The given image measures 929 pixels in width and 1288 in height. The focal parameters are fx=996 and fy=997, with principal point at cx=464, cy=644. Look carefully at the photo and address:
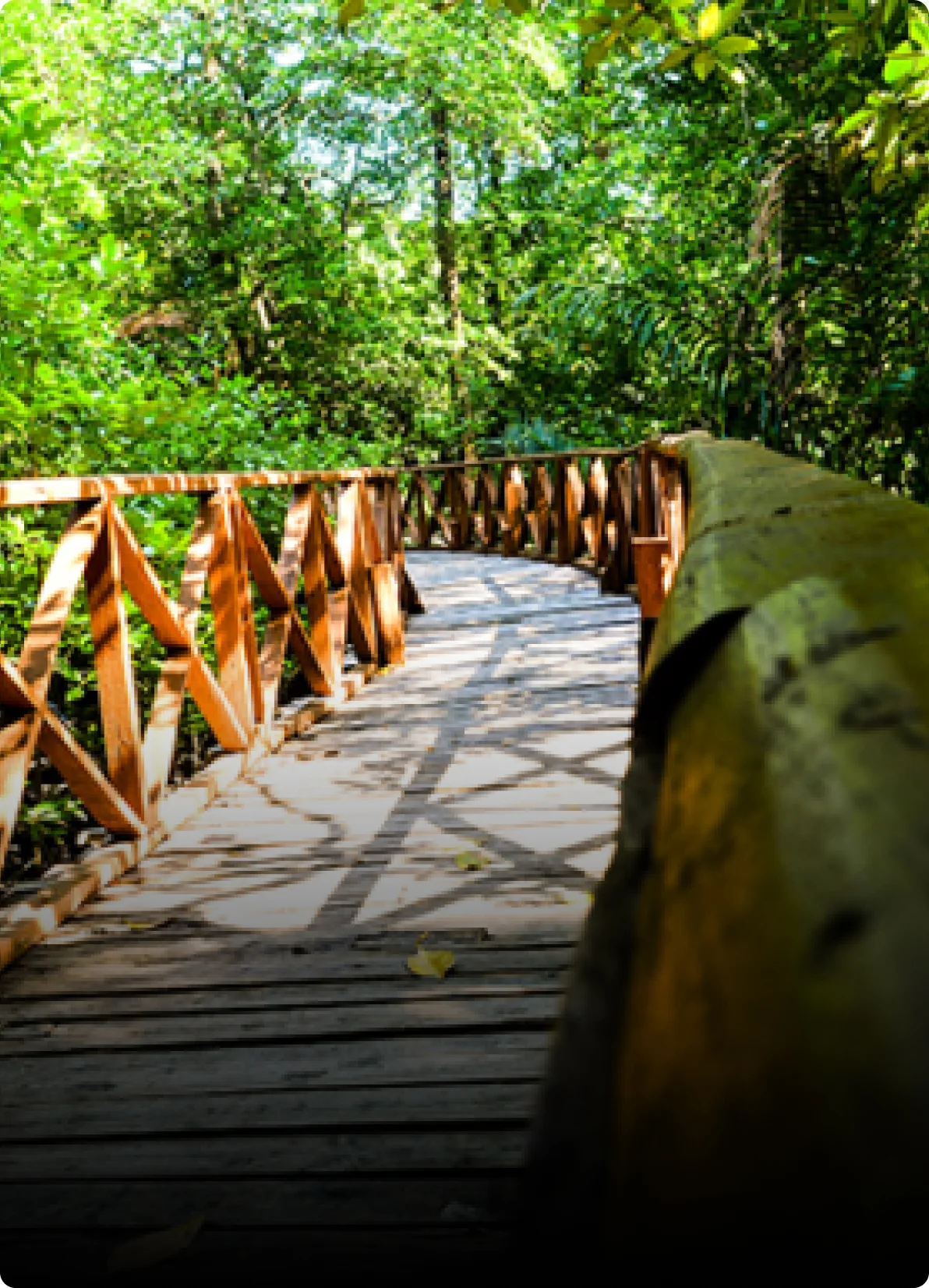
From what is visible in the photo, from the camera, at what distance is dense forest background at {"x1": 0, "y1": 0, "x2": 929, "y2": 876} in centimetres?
477

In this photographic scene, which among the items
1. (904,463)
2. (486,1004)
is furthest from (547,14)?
(486,1004)

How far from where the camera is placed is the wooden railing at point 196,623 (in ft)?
7.67

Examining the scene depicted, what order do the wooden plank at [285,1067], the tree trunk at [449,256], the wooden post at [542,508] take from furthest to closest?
1. the tree trunk at [449,256]
2. the wooden post at [542,508]
3. the wooden plank at [285,1067]

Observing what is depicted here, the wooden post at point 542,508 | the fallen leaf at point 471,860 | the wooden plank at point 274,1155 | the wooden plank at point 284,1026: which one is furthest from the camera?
the wooden post at point 542,508

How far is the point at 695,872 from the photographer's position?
283 mm

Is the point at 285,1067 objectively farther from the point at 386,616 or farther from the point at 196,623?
the point at 386,616

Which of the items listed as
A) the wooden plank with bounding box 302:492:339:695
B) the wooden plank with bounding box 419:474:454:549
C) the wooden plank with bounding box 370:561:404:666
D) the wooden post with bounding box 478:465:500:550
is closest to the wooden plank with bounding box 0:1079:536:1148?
the wooden plank with bounding box 302:492:339:695

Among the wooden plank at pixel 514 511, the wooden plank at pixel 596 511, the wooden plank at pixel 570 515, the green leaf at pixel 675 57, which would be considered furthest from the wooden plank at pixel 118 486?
the wooden plank at pixel 514 511

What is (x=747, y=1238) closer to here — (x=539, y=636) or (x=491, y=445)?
(x=539, y=636)

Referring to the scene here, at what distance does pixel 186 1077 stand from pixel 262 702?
88.9 inches

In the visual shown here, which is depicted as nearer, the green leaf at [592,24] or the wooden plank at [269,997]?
the wooden plank at [269,997]

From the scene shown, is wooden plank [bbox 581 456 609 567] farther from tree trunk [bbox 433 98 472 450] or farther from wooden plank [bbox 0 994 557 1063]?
tree trunk [bbox 433 98 472 450]

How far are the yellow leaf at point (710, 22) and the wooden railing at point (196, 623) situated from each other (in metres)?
1.48

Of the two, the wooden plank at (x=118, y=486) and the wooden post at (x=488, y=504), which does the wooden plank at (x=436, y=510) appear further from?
the wooden plank at (x=118, y=486)
